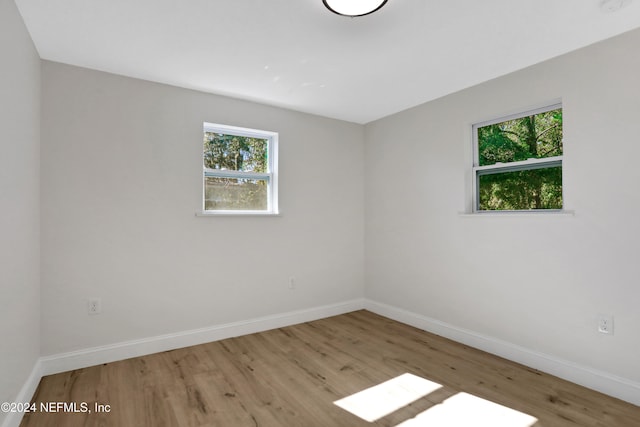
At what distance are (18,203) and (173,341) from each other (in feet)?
5.39

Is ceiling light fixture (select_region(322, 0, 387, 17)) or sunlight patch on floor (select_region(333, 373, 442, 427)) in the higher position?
ceiling light fixture (select_region(322, 0, 387, 17))

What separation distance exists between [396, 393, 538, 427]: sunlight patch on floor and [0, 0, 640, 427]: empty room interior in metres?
0.02

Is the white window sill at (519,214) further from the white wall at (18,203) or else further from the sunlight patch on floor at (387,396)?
the white wall at (18,203)

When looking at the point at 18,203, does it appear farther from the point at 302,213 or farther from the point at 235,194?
the point at 302,213

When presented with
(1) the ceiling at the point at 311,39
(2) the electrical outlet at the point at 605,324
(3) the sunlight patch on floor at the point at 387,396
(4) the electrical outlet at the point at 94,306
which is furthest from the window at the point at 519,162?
(4) the electrical outlet at the point at 94,306

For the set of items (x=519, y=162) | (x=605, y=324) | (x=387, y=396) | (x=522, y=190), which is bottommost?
(x=387, y=396)

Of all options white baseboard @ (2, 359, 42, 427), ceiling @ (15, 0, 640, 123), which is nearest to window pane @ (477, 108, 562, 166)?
ceiling @ (15, 0, 640, 123)

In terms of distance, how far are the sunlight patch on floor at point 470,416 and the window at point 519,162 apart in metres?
1.55

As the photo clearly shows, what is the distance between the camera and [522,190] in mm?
2807

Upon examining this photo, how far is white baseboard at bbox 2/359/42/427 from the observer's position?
174 cm

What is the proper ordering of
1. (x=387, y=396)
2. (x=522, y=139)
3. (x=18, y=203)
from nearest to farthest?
1. (x=18, y=203)
2. (x=387, y=396)
3. (x=522, y=139)

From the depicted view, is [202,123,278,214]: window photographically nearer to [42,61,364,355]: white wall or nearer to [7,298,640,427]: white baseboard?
[42,61,364,355]: white wall

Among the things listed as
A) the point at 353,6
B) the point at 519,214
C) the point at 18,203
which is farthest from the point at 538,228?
the point at 18,203

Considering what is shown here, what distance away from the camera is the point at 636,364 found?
212cm
